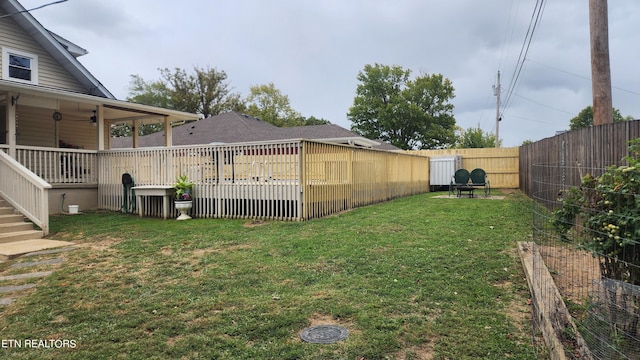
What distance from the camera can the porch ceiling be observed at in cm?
959

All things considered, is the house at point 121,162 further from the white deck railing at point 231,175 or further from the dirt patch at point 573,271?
the dirt patch at point 573,271

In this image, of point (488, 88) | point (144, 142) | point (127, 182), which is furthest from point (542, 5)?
point (488, 88)

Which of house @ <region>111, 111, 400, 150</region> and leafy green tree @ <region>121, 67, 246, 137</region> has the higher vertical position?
leafy green tree @ <region>121, 67, 246, 137</region>

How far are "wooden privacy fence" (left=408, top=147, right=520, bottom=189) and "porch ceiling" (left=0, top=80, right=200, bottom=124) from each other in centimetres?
1195

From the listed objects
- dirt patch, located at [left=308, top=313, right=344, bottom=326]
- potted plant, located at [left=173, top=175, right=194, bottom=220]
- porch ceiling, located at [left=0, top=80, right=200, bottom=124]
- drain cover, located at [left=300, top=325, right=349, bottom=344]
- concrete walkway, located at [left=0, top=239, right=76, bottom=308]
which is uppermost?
porch ceiling, located at [left=0, top=80, right=200, bottom=124]

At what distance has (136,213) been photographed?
32.3 feet

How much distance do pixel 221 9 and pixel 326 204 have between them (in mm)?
8997

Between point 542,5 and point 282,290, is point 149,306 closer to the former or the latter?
point 282,290

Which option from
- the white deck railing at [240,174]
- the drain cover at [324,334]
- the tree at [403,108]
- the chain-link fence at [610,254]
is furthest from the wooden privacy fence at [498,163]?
the tree at [403,108]

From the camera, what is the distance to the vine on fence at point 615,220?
7.49 feet

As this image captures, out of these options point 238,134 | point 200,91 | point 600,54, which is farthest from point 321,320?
point 200,91

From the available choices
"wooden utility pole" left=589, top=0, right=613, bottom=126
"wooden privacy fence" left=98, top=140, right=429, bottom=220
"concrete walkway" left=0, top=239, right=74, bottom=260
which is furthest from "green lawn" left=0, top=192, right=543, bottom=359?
"wooden utility pole" left=589, top=0, right=613, bottom=126

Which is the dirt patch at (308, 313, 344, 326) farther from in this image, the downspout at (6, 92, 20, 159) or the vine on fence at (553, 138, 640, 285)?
the downspout at (6, 92, 20, 159)

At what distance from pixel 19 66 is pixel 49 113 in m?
1.69
